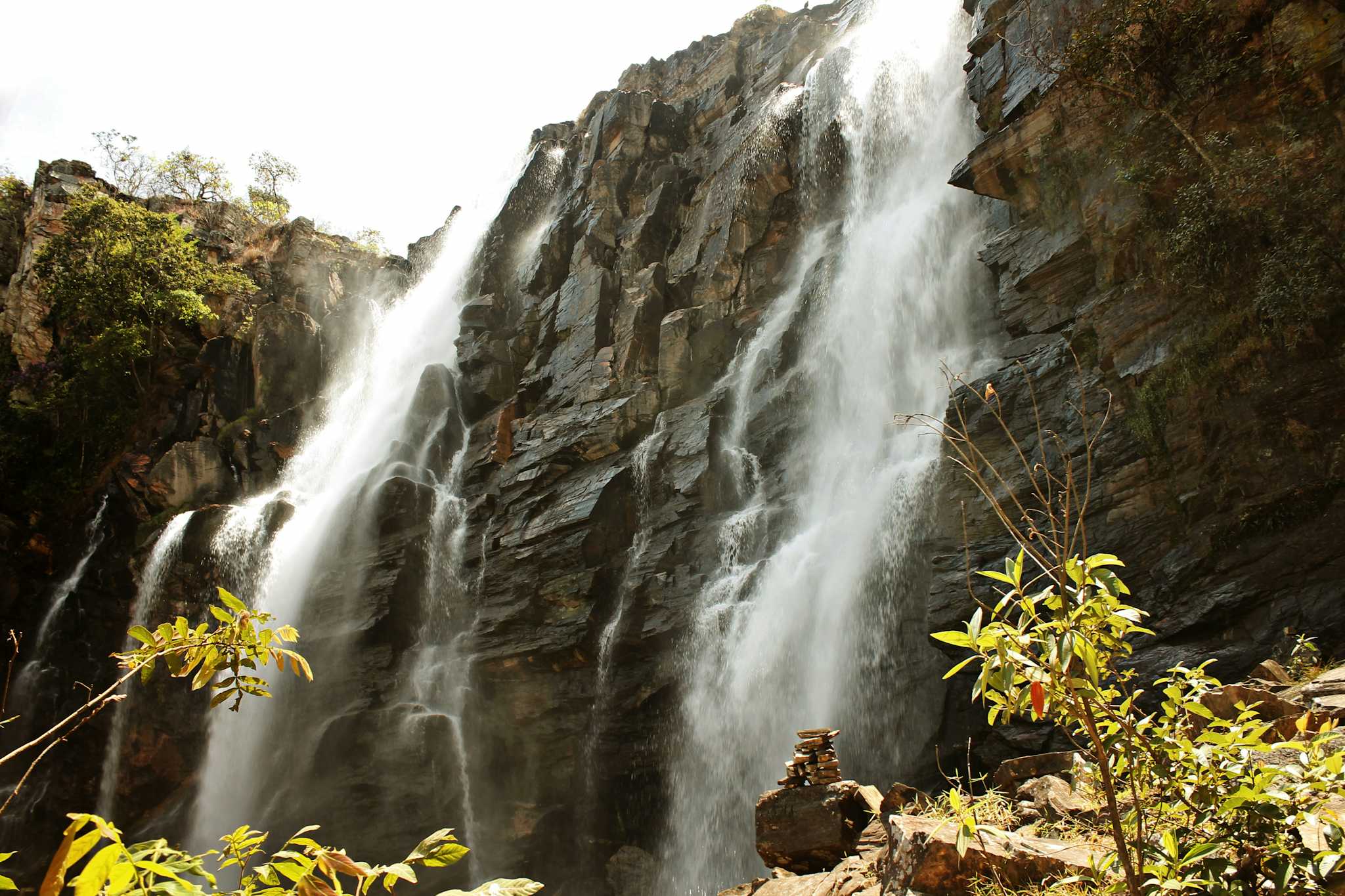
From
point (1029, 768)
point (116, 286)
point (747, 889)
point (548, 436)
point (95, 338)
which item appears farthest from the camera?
point (116, 286)

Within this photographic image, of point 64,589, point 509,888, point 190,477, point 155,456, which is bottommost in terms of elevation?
point 509,888

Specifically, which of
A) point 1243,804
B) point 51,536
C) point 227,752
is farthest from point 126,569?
point 1243,804

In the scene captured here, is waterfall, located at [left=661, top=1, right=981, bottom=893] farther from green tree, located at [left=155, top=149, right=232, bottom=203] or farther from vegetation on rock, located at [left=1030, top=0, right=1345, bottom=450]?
green tree, located at [left=155, top=149, right=232, bottom=203]

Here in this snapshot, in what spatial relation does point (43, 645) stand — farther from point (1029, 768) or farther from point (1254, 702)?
point (1254, 702)

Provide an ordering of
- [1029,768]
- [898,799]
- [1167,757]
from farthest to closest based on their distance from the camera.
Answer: [898,799] → [1029,768] → [1167,757]

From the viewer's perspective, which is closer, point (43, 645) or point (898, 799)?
point (898, 799)

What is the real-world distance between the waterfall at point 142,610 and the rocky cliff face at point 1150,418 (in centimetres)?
1859

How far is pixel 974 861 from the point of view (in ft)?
13.5

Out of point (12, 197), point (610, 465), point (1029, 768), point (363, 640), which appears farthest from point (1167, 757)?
point (12, 197)

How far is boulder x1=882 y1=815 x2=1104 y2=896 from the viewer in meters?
3.96

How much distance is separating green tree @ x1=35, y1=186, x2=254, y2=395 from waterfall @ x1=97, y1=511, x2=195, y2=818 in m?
7.48

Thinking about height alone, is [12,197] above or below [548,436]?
above

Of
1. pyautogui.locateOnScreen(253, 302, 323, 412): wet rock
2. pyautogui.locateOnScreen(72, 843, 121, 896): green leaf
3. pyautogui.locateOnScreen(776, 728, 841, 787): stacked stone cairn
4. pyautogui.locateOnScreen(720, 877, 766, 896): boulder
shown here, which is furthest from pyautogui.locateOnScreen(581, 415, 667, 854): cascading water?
pyautogui.locateOnScreen(253, 302, 323, 412): wet rock

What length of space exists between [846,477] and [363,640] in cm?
1133
